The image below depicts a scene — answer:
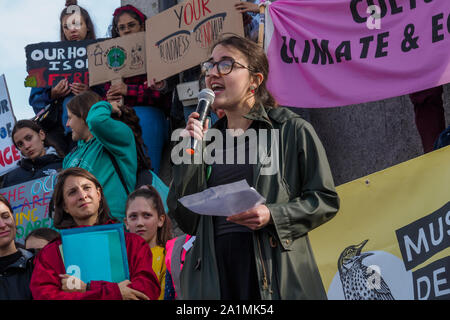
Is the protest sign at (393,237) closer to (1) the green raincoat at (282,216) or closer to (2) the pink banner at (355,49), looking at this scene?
(2) the pink banner at (355,49)

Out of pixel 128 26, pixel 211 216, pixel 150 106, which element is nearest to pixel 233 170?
pixel 211 216

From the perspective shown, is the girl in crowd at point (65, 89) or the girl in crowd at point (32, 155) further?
the girl in crowd at point (65, 89)

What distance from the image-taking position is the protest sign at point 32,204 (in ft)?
19.8

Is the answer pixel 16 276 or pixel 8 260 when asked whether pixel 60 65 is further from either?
pixel 16 276

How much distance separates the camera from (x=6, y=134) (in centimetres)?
766

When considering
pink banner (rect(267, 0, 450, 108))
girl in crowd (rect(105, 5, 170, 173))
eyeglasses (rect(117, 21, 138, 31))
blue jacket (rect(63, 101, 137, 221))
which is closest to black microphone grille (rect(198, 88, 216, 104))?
pink banner (rect(267, 0, 450, 108))

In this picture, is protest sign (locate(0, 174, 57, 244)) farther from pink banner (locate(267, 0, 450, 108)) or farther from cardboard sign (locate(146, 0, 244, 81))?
pink banner (locate(267, 0, 450, 108))

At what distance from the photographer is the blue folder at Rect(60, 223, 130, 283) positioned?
3.45 m

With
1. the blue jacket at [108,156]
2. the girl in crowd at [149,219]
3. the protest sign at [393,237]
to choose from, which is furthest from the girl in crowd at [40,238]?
the protest sign at [393,237]

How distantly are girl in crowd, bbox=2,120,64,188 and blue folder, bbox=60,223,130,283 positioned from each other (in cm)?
289

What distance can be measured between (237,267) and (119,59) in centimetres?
422

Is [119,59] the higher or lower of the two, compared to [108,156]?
higher

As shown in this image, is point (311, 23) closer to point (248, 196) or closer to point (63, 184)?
point (63, 184)

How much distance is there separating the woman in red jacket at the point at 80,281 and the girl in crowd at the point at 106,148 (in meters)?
1.29
